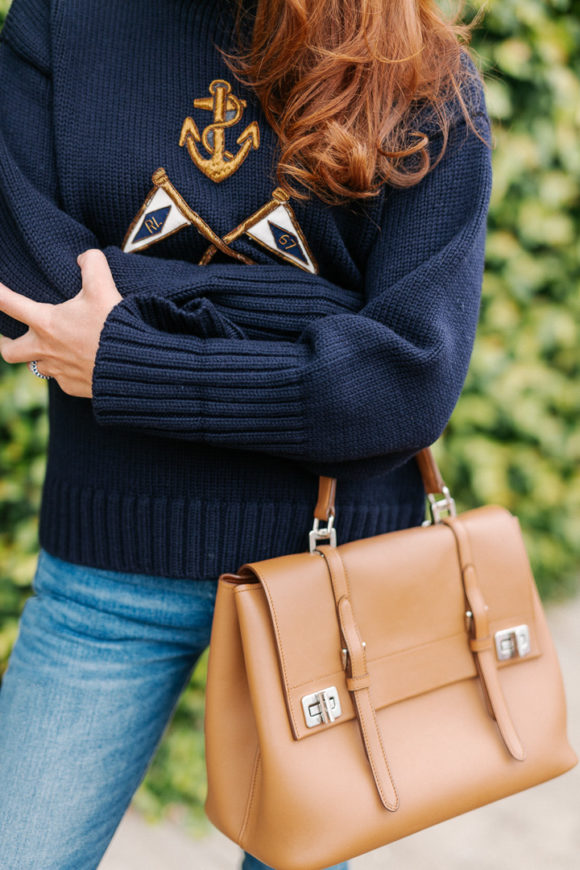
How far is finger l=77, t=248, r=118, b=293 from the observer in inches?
41.9

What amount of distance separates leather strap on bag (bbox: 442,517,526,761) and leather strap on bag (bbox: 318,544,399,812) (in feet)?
0.64

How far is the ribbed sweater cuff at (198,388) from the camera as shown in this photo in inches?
39.9

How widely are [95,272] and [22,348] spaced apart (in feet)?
0.52

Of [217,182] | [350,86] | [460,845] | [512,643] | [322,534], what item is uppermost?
[350,86]

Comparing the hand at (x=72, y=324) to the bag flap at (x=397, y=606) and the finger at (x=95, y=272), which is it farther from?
the bag flap at (x=397, y=606)

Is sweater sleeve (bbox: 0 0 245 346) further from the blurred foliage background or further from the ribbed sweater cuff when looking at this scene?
the blurred foliage background


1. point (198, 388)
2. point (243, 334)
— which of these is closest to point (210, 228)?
point (243, 334)

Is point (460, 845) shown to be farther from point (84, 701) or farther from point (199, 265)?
point (199, 265)

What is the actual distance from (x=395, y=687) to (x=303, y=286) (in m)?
0.60

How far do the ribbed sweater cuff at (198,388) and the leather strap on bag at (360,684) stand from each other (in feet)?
0.68

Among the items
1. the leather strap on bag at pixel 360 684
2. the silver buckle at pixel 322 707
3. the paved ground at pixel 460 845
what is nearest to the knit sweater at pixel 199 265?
the leather strap on bag at pixel 360 684

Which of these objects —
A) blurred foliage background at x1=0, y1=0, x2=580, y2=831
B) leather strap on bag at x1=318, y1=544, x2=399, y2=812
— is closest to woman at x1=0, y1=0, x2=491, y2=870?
leather strap on bag at x1=318, y1=544, x2=399, y2=812

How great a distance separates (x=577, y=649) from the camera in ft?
9.52

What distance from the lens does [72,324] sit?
106 cm
